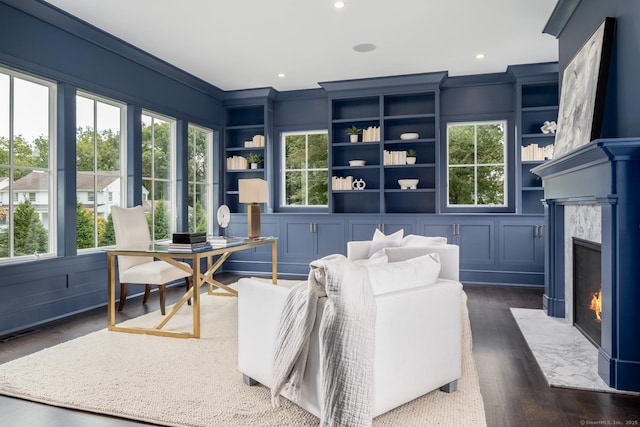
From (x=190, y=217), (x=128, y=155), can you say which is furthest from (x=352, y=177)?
(x=128, y=155)

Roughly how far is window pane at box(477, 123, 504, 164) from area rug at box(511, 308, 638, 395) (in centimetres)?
262

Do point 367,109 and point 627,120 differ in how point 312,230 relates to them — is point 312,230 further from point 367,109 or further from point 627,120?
point 627,120

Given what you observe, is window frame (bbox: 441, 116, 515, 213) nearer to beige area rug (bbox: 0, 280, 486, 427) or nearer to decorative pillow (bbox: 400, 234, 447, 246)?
decorative pillow (bbox: 400, 234, 447, 246)

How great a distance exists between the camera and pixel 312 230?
21.2 ft

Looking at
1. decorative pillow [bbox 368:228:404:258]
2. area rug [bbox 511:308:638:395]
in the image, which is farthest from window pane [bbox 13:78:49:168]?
area rug [bbox 511:308:638:395]

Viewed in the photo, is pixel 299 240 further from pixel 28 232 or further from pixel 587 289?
pixel 587 289

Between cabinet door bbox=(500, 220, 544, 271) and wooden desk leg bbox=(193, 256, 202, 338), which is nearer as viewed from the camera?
wooden desk leg bbox=(193, 256, 202, 338)

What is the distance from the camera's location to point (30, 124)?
3918 mm

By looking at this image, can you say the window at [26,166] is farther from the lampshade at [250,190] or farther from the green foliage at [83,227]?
the lampshade at [250,190]

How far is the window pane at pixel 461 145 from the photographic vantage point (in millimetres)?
6238

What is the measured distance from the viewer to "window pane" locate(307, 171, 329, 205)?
6.86 metres

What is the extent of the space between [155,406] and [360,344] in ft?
3.81

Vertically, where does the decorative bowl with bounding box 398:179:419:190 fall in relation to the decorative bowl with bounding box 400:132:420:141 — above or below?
below

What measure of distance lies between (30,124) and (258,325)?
307cm
